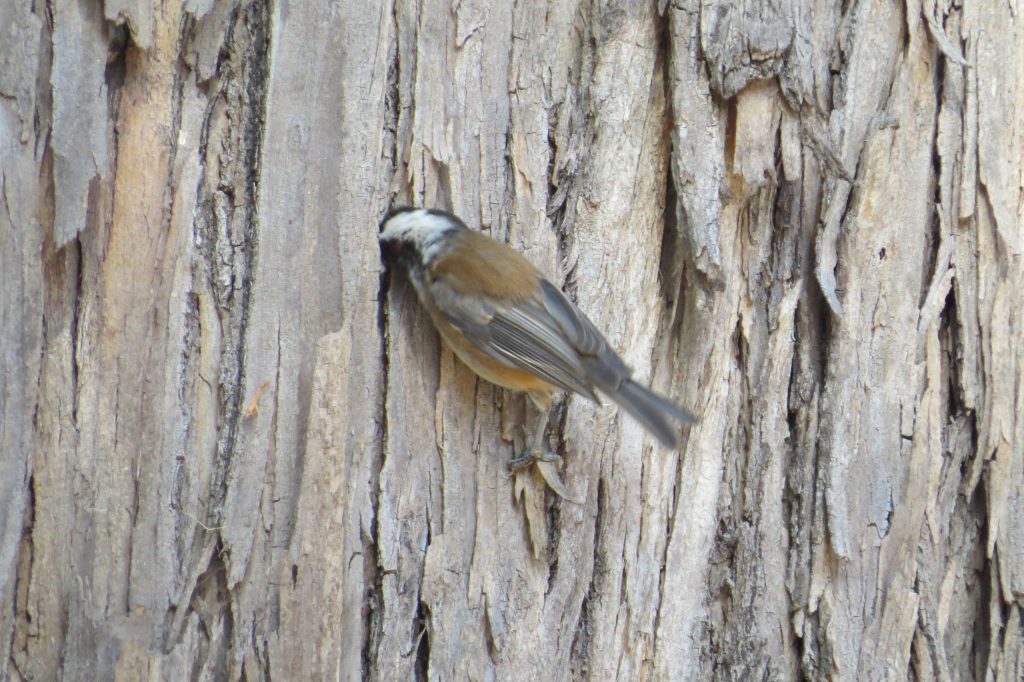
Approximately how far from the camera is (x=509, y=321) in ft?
9.48

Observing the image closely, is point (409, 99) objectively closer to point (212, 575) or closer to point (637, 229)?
point (637, 229)

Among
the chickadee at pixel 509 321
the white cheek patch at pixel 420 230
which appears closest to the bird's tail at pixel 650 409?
the chickadee at pixel 509 321

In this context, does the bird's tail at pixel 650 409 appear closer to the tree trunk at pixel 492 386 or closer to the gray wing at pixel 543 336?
the gray wing at pixel 543 336

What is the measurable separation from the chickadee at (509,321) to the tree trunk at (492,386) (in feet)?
0.23

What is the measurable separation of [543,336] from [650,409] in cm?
42

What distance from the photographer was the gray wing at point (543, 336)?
2680 mm

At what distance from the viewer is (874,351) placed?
271 cm

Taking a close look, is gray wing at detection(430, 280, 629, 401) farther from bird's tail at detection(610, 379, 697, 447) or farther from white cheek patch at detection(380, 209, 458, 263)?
white cheek patch at detection(380, 209, 458, 263)

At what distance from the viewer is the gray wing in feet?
8.79

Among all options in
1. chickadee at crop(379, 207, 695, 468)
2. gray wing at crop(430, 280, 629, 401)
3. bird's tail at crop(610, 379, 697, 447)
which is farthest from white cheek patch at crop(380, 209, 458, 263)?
bird's tail at crop(610, 379, 697, 447)

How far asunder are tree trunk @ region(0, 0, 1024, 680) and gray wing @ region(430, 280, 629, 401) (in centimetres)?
9

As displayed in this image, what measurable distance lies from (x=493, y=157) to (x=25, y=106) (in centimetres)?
116

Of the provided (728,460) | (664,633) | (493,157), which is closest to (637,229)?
(493,157)

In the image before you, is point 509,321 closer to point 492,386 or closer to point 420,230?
point 492,386
